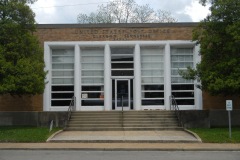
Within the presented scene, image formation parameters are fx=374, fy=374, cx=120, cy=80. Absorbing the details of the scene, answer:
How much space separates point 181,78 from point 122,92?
455 cm

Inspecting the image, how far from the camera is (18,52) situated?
Answer: 21312 millimetres

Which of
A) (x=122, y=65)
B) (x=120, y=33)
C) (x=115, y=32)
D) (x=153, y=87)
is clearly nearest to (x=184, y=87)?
(x=153, y=87)

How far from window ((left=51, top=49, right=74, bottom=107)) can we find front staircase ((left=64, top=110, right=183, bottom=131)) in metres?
3.78

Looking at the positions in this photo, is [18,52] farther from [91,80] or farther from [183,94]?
[183,94]

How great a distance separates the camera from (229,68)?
20.3m

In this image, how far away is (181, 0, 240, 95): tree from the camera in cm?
1983

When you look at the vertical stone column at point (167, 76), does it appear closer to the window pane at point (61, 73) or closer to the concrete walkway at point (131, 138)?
the window pane at point (61, 73)

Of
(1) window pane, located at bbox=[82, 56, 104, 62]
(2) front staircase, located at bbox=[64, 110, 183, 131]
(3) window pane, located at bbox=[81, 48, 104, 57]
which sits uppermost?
(3) window pane, located at bbox=[81, 48, 104, 57]

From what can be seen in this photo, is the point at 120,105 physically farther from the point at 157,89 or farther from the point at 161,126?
the point at 161,126

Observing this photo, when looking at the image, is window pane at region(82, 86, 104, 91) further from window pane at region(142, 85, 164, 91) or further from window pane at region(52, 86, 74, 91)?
window pane at region(142, 85, 164, 91)

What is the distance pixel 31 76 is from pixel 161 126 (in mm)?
8191

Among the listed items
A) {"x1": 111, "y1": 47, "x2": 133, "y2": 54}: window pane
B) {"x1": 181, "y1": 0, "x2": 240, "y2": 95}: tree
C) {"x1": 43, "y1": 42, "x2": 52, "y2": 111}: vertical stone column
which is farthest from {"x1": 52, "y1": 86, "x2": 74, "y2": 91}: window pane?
{"x1": 181, "y1": 0, "x2": 240, "y2": 95}: tree

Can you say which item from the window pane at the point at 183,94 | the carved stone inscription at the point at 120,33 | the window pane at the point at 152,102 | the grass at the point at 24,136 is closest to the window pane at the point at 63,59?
the carved stone inscription at the point at 120,33

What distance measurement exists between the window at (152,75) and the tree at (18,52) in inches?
344
